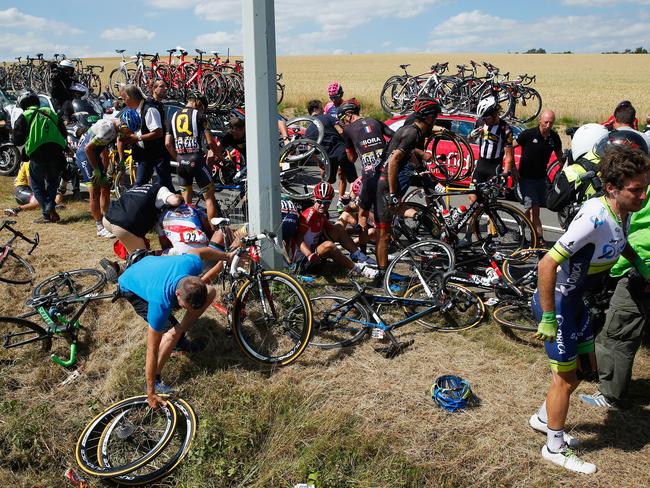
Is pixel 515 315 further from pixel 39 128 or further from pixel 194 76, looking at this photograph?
pixel 194 76

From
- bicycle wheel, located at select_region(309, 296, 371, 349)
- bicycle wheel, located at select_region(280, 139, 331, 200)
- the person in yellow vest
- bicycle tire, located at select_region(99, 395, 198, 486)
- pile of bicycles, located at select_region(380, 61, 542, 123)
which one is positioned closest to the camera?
bicycle tire, located at select_region(99, 395, 198, 486)

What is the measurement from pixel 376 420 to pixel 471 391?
856 millimetres

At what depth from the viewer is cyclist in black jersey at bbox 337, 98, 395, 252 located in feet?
22.5

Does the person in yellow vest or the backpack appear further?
the person in yellow vest

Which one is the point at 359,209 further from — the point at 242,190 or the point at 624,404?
the point at 624,404

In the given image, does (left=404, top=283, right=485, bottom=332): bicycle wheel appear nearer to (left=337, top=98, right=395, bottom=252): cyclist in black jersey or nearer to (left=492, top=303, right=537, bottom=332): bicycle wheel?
(left=492, top=303, right=537, bottom=332): bicycle wheel

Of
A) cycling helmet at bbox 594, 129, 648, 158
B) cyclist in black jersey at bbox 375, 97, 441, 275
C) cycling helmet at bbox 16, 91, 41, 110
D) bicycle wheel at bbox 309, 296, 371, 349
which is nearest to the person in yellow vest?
cycling helmet at bbox 16, 91, 41, 110

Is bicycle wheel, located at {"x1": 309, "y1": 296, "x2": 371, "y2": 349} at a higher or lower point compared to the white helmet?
lower

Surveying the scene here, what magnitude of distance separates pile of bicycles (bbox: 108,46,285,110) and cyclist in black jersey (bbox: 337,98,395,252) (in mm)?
10231

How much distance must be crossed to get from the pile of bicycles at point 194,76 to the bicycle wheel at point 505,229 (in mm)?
12488

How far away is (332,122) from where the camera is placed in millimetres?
9562

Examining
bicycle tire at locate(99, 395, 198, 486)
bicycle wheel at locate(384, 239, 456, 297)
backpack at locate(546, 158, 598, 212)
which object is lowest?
bicycle tire at locate(99, 395, 198, 486)

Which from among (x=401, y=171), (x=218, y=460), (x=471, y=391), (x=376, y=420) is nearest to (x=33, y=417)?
(x=218, y=460)

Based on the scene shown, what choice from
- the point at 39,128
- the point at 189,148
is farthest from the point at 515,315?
the point at 39,128
